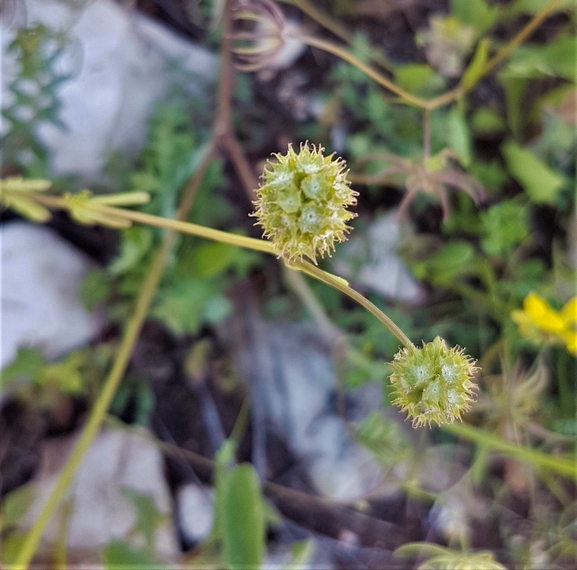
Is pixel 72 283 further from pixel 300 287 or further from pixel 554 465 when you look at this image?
pixel 554 465

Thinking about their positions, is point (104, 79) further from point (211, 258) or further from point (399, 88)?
point (399, 88)

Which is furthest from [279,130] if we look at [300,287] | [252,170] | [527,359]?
A: [527,359]

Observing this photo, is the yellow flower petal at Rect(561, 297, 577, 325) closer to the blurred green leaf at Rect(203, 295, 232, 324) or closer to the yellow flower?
the yellow flower

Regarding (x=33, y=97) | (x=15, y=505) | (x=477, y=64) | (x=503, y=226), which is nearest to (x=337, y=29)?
(x=477, y=64)

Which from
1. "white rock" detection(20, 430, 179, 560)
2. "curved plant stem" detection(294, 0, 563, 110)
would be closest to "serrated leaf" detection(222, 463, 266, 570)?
"white rock" detection(20, 430, 179, 560)

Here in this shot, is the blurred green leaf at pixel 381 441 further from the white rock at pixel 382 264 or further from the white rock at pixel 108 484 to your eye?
the white rock at pixel 108 484

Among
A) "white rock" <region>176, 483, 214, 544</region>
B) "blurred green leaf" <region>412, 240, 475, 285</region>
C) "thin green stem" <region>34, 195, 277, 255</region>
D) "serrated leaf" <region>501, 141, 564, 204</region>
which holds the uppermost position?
"serrated leaf" <region>501, 141, 564, 204</region>

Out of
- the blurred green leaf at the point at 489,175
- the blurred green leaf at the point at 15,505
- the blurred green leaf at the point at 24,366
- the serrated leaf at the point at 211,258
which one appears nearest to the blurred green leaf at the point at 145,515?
the blurred green leaf at the point at 15,505
